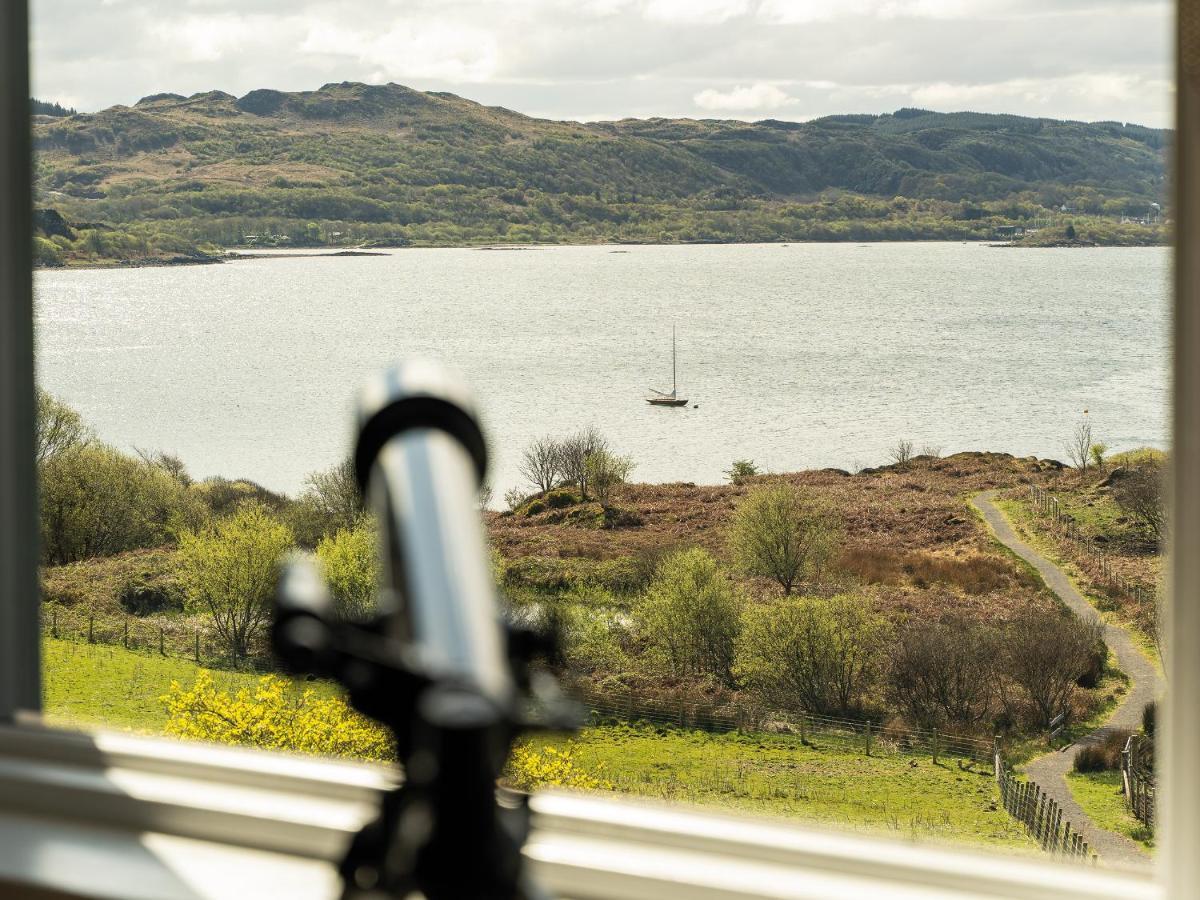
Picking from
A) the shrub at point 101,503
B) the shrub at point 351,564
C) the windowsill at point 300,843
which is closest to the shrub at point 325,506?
the shrub at point 351,564

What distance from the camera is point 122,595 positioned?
2230mm

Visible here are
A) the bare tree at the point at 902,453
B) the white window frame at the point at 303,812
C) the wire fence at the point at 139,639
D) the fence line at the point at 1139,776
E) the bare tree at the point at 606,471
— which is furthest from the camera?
the wire fence at the point at 139,639

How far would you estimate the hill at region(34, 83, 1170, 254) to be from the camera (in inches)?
80.2

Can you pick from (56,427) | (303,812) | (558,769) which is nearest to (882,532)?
(558,769)

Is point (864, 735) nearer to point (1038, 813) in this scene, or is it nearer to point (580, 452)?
point (1038, 813)

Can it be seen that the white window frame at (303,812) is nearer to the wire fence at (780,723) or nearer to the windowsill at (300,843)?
the windowsill at (300,843)

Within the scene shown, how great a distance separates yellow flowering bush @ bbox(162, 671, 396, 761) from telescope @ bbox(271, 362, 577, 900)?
1.67m

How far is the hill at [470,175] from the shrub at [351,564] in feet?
1.73

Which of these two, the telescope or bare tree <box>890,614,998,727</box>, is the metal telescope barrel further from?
bare tree <box>890,614,998,727</box>

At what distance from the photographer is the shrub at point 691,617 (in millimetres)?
2004

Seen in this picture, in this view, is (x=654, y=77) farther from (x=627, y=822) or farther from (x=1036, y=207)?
(x=627, y=822)

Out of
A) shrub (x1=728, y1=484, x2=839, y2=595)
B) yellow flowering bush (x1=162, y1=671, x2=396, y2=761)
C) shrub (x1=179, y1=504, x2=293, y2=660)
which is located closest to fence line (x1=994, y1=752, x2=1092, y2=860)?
shrub (x1=728, y1=484, x2=839, y2=595)

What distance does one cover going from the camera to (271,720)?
7.14ft

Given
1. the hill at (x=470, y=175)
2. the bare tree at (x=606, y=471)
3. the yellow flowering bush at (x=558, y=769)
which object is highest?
the hill at (x=470, y=175)
